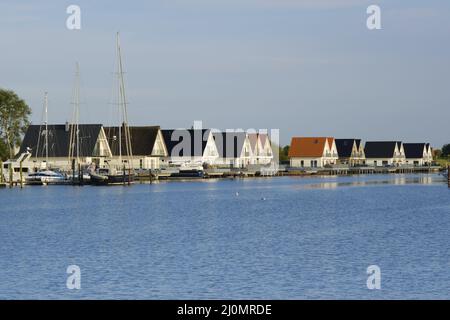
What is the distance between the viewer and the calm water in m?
30.7

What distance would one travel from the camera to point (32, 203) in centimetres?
7881

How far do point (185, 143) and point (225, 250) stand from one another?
10996 cm

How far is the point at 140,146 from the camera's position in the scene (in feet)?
450

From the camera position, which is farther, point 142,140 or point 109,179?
point 142,140

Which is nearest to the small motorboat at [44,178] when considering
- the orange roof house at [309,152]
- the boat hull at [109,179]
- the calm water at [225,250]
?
the boat hull at [109,179]

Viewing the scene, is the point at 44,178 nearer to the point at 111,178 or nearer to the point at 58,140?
the point at 111,178

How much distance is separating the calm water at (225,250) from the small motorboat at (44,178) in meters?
35.1

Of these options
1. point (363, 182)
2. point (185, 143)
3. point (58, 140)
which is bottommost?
point (363, 182)

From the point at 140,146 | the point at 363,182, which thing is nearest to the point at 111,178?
the point at 140,146

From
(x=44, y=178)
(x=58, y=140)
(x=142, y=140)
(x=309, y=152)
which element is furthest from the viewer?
(x=309, y=152)

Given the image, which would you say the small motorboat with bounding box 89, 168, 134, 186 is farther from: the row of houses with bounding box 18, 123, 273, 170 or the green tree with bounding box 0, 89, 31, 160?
the green tree with bounding box 0, 89, 31, 160

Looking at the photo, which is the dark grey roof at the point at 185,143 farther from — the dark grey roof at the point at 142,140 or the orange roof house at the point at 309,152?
the orange roof house at the point at 309,152

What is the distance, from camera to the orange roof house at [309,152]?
184m
